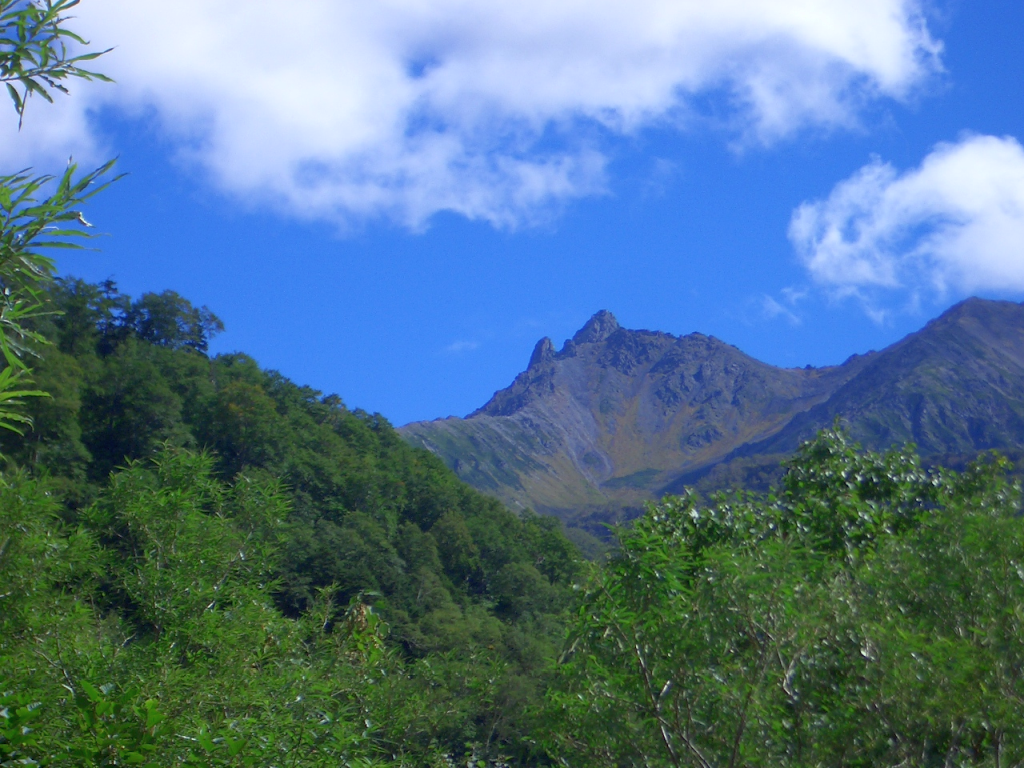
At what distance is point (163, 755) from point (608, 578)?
3.50m

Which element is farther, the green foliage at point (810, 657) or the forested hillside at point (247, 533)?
the forested hillside at point (247, 533)

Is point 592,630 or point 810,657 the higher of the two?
point 592,630

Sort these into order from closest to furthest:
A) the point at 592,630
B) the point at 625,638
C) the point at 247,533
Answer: the point at 625,638
the point at 592,630
the point at 247,533

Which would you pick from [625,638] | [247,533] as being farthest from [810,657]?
[247,533]

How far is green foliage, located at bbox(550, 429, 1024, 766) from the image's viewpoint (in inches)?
214

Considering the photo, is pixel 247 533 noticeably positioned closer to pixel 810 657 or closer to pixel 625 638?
pixel 625 638

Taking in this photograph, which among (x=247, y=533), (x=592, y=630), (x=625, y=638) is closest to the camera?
(x=625, y=638)

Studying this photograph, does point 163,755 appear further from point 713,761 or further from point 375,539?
point 375,539

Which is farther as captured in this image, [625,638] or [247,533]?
[247,533]

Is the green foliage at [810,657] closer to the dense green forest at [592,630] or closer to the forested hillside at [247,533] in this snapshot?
the dense green forest at [592,630]

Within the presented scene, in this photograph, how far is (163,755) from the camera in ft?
17.7

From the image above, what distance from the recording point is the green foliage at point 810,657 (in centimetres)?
543

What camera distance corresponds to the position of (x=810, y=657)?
650 cm

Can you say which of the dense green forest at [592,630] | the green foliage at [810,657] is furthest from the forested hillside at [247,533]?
the green foliage at [810,657]
